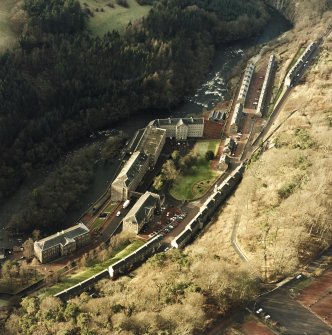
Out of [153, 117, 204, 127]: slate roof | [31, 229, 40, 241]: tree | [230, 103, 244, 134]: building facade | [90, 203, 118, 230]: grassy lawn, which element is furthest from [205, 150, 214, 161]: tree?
[31, 229, 40, 241]: tree

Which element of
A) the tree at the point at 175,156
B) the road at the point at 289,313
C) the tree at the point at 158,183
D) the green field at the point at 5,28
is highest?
the green field at the point at 5,28

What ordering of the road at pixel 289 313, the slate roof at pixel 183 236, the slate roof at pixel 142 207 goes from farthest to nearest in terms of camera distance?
1. the slate roof at pixel 142 207
2. the slate roof at pixel 183 236
3. the road at pixel 289 313

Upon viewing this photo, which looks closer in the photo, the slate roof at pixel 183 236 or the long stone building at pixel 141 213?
the slate roof at pixel 183 236

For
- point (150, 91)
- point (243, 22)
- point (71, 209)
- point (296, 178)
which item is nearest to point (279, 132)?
point (296, 178)

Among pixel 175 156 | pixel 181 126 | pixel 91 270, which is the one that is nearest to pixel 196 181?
pixel 175 156

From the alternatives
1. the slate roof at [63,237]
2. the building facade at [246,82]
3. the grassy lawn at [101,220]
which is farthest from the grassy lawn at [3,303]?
the building facade at [246,82]

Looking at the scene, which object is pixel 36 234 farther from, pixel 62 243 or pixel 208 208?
pixel 208 208

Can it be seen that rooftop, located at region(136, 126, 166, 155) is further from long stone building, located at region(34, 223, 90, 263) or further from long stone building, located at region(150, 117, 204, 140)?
long stone building, located at region(34, 223, 90, 263)

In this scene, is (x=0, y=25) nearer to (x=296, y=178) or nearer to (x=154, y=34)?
(x=154, y=34)

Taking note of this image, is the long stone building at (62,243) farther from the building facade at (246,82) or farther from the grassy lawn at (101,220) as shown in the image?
the building facade at (246,82)
